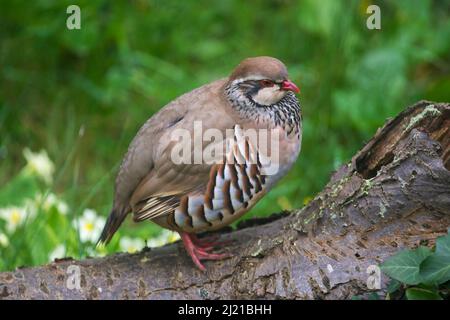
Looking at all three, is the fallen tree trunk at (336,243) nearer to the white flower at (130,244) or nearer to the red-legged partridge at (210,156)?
the red-legged partridge at (210,156)

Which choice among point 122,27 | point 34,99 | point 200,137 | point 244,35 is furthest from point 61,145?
point 200,137

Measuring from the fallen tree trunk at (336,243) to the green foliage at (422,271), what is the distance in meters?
0.13

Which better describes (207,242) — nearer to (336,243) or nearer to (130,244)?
(130,244)

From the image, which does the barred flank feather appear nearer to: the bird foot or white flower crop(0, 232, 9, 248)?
the bird foot

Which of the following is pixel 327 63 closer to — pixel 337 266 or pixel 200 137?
pixel 200 137

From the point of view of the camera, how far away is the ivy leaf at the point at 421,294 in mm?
2826

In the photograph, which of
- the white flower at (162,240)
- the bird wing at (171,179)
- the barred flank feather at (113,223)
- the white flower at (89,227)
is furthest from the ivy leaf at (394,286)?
the white flower at (89,227)

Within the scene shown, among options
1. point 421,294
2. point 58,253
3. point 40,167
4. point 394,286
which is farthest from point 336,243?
point 40,167

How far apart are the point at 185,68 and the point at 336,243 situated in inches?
143

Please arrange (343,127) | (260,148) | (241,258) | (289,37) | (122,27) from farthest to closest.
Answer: (289,37) < (122,27) < (343,127) < (260,148) < (241,258)

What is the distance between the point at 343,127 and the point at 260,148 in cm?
228

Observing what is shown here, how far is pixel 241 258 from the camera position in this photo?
330 cm

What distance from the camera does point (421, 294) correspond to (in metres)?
2.83
